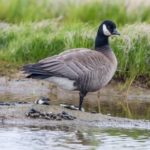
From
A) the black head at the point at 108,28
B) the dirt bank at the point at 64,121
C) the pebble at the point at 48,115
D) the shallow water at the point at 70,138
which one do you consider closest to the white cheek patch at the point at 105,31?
the black head at the point at 108,28

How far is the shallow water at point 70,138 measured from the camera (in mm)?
10016

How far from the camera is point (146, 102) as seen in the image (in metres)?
14.4

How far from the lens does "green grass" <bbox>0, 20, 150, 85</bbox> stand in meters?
15.3

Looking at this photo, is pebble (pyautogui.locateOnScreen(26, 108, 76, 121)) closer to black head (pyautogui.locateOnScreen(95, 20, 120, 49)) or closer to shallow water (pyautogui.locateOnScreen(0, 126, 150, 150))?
shallow water (pyautogui.locateOnScreen(0, 126, 150, 150))

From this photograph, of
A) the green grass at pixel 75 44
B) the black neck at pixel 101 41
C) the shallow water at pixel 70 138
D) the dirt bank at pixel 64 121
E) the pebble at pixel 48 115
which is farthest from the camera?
the green grass at pixel 75 44

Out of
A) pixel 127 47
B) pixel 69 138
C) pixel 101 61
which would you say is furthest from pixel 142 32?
pixel 69 138

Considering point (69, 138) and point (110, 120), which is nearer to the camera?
point (69, 138)

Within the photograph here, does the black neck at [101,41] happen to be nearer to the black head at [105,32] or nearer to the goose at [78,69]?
the black head at [105,32]

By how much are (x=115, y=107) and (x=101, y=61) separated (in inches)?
47.5

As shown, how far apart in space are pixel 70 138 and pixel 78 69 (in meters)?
2.11

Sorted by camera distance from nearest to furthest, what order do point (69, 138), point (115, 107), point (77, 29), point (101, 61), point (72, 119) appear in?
point (69, 138), point (72, 119), point (101, 61), point (115, 107), point (77, 29)

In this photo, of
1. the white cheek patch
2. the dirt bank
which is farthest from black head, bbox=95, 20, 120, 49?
the dirt bank

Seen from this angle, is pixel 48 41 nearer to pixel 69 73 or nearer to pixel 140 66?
pixel 140 66

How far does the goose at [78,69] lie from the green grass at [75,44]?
2.33 meters
